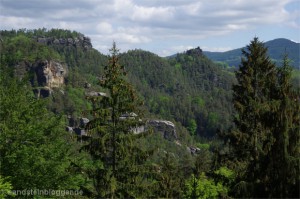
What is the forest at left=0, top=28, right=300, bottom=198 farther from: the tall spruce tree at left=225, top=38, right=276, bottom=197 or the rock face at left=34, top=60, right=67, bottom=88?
the rock face at left=34, top=60, right=67, bottom=88

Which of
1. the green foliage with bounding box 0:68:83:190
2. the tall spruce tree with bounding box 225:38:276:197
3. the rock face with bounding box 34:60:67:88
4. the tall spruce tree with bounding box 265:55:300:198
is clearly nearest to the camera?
the tall spruce tree with bounding box 265:55:300:198

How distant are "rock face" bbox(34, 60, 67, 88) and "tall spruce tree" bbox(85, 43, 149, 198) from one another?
6859 inches

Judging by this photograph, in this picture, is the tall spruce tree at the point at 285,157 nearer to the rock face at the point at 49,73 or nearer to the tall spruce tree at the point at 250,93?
the tall spruce tree at the point at 250,93

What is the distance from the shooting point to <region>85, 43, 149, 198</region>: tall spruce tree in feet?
53.6

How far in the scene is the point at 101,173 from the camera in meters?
16.6

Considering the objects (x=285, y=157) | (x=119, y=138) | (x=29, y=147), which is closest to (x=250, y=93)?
(x=119, y=138)

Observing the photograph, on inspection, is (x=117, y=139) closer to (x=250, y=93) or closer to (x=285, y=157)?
(x=285, y=157)

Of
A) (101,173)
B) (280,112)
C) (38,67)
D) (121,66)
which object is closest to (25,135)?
(101,173)

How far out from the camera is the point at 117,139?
16.6m

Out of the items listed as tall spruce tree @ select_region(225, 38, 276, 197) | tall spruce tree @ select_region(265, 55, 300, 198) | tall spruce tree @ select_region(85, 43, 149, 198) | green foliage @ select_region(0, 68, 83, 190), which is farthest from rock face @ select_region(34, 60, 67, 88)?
tall spruce tree @ select_region(265, 55, 300, 198)

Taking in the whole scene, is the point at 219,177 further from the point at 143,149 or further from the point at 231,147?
the point at 143,149

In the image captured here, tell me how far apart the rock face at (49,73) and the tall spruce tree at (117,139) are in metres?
174

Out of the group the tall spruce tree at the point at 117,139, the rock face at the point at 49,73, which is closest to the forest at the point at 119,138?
the tall spruce tree at the point at 117,139

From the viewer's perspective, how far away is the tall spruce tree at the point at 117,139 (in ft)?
53.6
